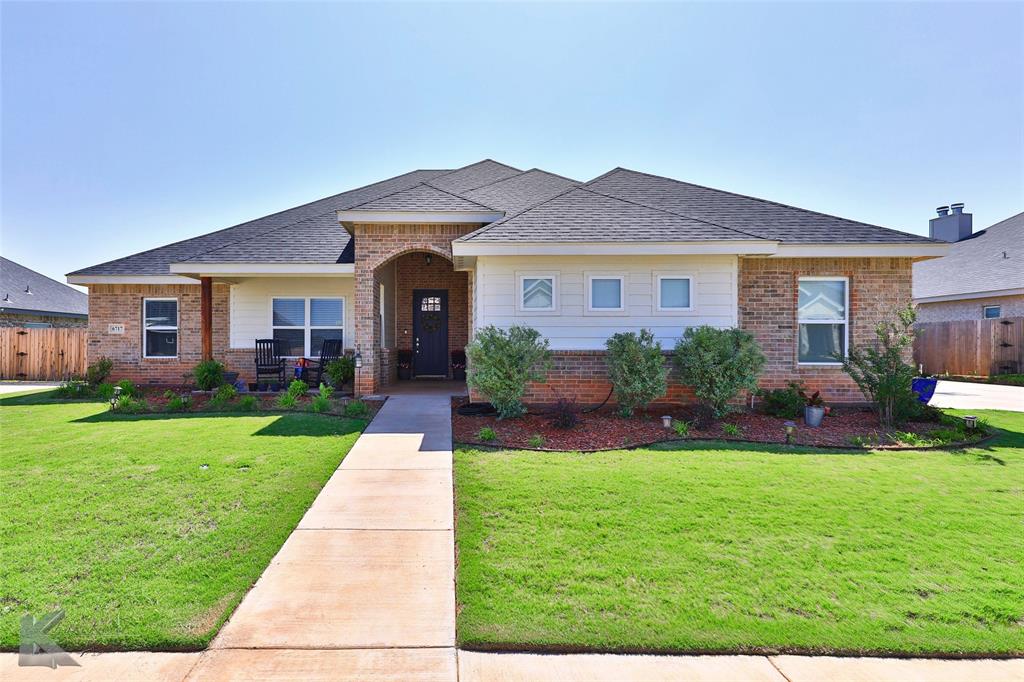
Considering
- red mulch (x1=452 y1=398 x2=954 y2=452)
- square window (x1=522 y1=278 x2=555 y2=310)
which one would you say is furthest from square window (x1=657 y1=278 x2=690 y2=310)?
square window (x1=522 y1=278 x2=555 y2=310)

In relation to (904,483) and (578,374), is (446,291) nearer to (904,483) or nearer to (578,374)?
(578,374)

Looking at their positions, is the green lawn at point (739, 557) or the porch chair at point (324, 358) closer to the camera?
the green lawn at point (739, 557)

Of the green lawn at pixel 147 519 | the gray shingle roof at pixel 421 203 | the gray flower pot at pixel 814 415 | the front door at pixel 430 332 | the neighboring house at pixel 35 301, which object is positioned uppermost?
the gray shingle roof at pixel 421 203

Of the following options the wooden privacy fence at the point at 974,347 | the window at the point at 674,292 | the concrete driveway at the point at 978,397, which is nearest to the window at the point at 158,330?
the window at the point at 674,292

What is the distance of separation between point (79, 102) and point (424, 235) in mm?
8417

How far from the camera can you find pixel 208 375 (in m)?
10.9

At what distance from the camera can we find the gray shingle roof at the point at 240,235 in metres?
12.8

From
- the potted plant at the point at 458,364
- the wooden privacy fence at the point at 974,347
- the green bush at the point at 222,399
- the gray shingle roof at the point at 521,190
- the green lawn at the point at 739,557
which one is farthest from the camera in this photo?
the wooden privacy fence at the point at 974,347

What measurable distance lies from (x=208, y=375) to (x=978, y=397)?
19898 millimetres

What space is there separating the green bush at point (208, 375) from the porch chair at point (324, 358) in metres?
2.03

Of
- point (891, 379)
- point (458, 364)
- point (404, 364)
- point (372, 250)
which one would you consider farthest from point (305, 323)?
point (891, 379)

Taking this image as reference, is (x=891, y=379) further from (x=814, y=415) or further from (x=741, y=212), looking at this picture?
(x=741, y=212)

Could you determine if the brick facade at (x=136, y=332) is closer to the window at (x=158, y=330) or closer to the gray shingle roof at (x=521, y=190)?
the window at (x=158, y=330)

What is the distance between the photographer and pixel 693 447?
6727mm
